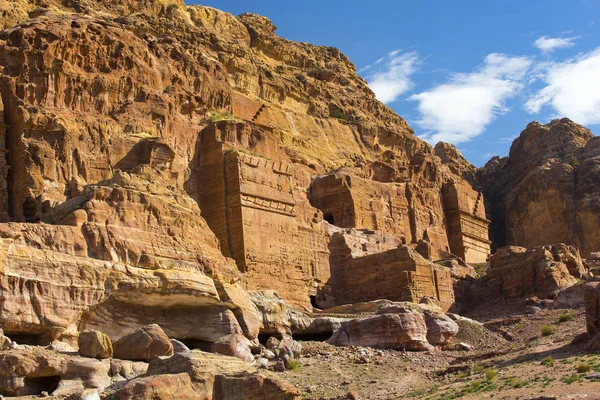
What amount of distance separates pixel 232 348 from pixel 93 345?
5.02 m

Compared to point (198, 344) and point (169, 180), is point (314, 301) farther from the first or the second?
point (198, 344)

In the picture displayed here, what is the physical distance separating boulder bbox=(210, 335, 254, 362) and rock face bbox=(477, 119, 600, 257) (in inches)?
1566

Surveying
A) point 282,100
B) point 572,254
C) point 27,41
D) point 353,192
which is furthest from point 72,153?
point 282,100

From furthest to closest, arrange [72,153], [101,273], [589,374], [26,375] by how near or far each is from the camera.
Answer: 1. [72,153]
2. [101,273]
3. [589,374]
4. [26,375]

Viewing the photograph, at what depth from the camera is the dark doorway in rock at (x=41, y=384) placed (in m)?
23.2

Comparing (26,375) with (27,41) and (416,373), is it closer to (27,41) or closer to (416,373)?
(416,373)

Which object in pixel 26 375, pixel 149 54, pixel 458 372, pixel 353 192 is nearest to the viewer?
pixel 26 375

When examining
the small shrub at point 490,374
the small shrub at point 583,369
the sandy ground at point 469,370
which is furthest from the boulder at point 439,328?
the small shrub at point 583,369

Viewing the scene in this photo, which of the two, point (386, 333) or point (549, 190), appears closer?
point (386, 333)

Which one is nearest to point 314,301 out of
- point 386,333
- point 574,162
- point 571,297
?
point 386,333

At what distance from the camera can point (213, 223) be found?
42875mm

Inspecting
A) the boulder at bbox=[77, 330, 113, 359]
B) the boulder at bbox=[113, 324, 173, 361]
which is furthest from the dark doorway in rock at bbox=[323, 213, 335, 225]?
the boulder at bbox=[77, 330, 113, 359]

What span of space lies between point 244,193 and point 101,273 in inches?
584

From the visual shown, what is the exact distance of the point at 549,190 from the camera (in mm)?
69688
